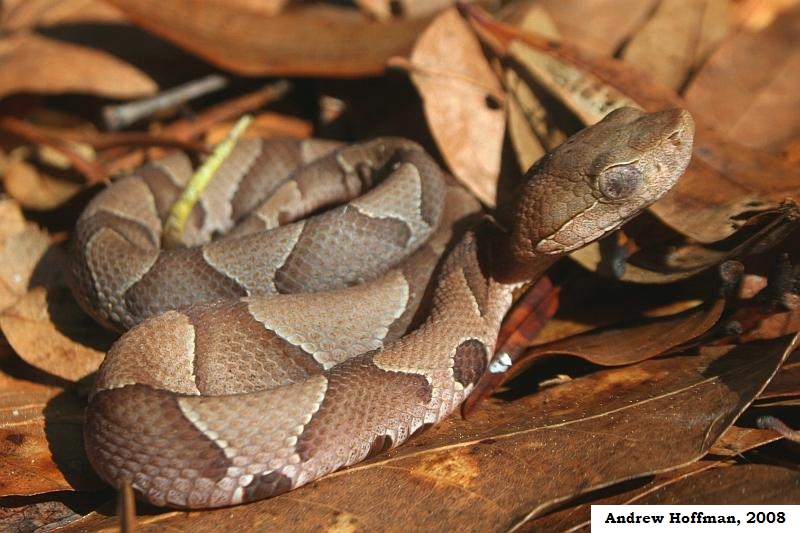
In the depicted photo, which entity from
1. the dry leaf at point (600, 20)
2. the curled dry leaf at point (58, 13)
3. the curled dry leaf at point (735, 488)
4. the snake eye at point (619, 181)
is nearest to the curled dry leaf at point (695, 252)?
the snake eye at point (619, 181)

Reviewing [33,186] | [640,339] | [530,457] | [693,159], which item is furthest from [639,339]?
[33,186]

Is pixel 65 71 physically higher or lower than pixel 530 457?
higher

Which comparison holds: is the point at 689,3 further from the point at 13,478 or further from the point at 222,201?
the point at 13,478

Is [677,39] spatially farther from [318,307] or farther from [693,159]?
[318,307]

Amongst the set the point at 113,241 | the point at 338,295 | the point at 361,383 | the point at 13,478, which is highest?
the point at 113,241

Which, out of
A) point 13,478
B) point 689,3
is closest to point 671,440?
point 13,478

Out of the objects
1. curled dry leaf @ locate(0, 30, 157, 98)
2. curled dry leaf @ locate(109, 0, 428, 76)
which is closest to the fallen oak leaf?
curled dry leaf @ locate(109, 0, 428, 76)

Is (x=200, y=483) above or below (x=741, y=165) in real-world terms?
below
